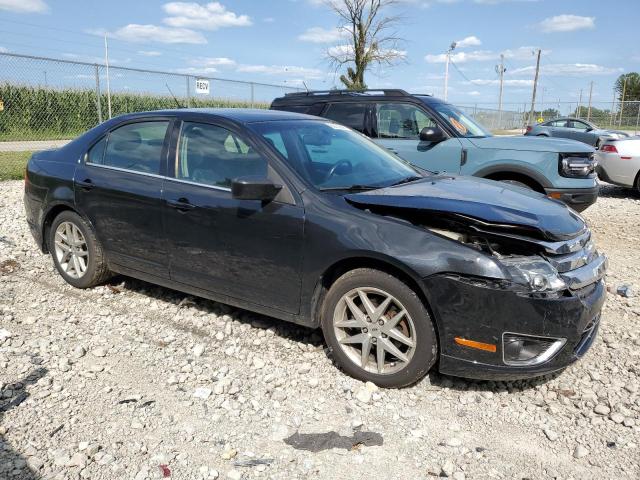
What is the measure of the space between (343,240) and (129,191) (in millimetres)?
1961

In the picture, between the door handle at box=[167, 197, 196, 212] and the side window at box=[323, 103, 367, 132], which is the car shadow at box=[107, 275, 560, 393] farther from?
the side window at box=[323, 103, 367, 132]

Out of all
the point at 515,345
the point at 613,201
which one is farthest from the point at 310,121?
the point at 613,201

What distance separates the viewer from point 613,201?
1062cm

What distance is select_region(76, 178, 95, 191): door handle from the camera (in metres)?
4.62

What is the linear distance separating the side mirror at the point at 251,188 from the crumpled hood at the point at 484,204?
508 millimetres

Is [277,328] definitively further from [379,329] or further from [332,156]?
[332,156]

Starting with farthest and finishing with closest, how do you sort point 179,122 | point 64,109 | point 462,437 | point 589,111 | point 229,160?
point 589,111 → point 64,109 → point 179,122 → point 229,160 → point 462,437

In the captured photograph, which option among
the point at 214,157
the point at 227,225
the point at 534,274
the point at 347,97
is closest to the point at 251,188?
the point at 227,225

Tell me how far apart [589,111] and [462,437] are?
4892cm

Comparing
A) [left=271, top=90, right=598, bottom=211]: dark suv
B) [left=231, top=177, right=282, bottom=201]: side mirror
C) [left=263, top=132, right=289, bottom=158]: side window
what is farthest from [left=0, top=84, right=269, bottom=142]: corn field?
[left=231, top=177, right=282, bottom=201]: side mirror

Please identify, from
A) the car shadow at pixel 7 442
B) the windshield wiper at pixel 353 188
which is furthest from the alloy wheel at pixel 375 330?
the car shadow at pixel 7 442

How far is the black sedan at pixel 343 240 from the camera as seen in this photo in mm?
3039

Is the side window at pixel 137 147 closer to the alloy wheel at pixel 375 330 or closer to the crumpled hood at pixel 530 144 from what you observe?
the alloy wheel at pixel 375 330

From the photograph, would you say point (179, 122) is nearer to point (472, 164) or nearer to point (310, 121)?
point (310, 121)
